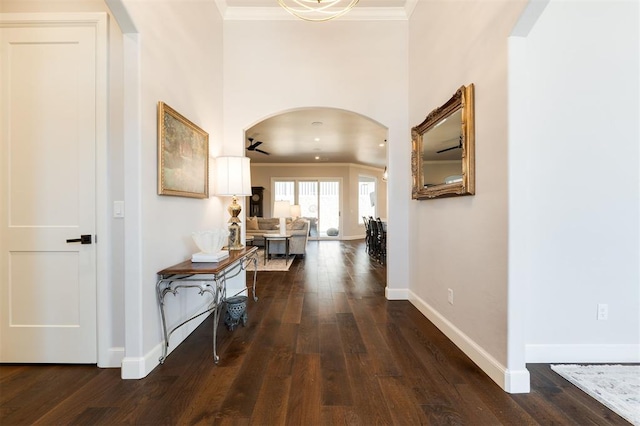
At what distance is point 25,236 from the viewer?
2008 mm

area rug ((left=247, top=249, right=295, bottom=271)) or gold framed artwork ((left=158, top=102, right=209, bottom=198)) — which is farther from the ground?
gold framed artwork ((left=158, top=102, right=209, bottom=198))

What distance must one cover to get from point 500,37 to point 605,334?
2.22 m

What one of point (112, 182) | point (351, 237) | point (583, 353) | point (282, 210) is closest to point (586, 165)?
point (583, 353)

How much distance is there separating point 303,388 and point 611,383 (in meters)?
1.95

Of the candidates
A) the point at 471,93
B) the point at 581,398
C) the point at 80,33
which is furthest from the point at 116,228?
the point at 581,398

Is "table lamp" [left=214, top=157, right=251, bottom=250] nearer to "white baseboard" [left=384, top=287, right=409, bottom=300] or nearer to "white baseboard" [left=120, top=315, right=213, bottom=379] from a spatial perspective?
"white baseboard" [left=120, top=315, right=213, bottom=379]

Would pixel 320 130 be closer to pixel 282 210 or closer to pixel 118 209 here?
pixel 282 210

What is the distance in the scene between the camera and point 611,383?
5.86 feet

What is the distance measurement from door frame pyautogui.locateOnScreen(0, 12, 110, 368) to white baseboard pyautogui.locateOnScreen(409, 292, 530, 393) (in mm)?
2579

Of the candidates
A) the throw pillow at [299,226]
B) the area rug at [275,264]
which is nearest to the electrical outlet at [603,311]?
the area rug at [275,264]

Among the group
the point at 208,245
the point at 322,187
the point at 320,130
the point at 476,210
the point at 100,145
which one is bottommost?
the point at 208,245

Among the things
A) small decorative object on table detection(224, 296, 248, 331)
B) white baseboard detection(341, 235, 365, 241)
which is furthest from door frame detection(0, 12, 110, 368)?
white baseboard detection(341, 235, 365, 241)

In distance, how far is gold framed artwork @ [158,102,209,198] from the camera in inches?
83.6

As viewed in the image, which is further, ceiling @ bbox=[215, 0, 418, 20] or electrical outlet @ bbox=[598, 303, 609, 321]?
ceiling @ bbox=[215, 0, 418, 20]
